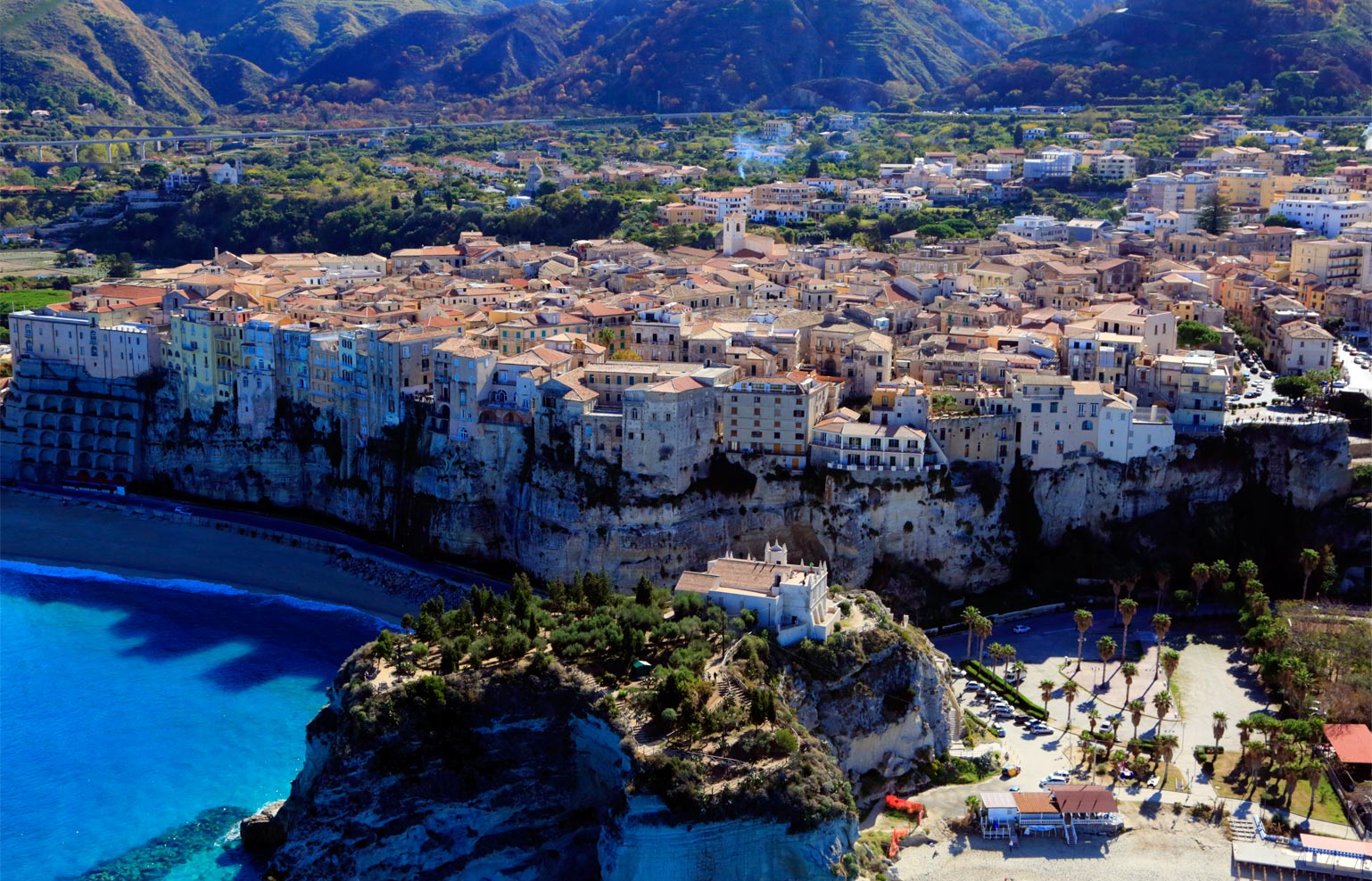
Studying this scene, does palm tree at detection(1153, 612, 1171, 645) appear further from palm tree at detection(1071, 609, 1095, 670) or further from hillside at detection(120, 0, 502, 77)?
hillside at detection(120, 0, 502, 77)

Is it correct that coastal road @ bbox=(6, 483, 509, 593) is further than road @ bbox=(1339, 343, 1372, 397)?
No

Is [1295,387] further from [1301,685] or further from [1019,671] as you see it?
[1019,671]

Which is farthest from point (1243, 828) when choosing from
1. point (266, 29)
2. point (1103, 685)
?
point (266, 29)

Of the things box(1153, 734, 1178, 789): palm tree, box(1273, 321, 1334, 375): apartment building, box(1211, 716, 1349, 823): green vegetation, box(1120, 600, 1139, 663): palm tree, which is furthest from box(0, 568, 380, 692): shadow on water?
box(1273, 321, 1334, 375): apartment building

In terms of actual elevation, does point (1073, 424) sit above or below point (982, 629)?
above

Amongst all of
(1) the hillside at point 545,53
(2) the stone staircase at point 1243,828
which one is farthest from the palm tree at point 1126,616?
(1) the hillside at point 545,53
